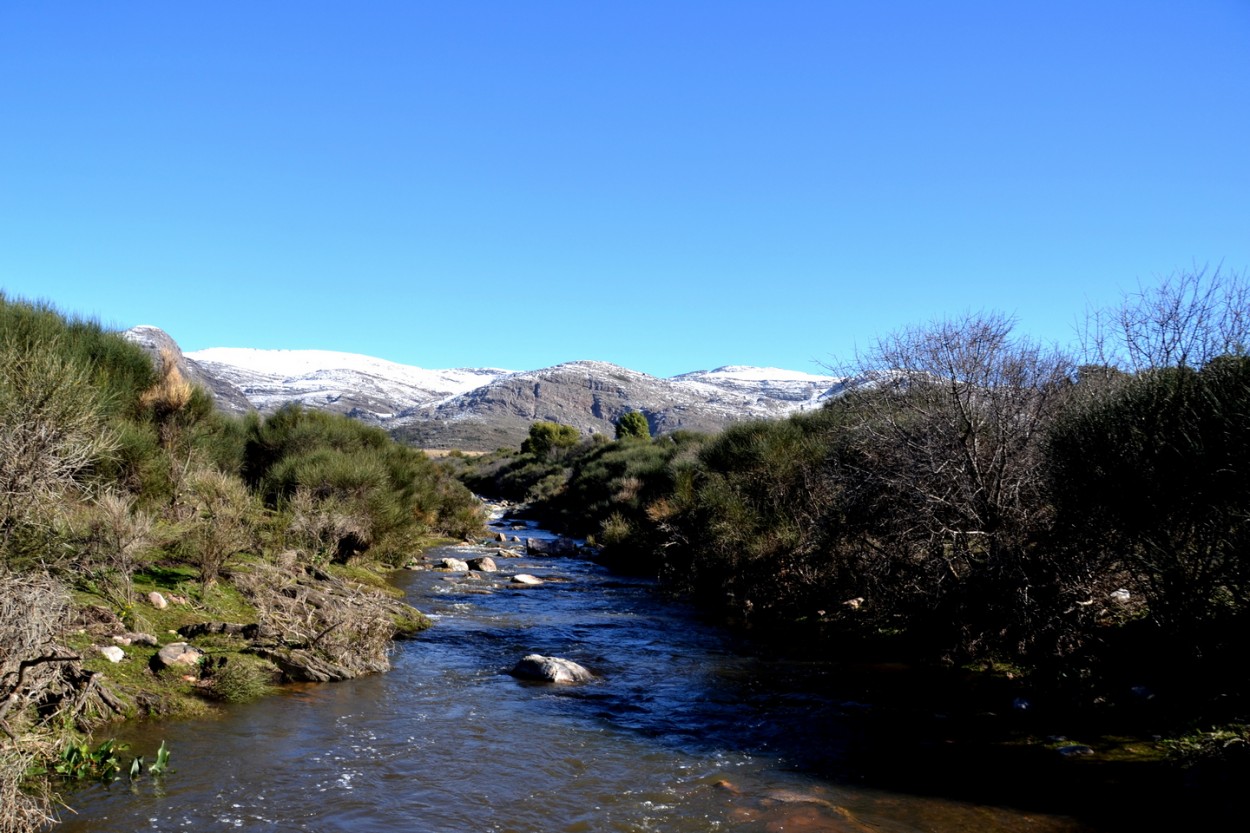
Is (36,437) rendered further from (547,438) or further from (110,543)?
(547,438)

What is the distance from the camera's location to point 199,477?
16.5 m

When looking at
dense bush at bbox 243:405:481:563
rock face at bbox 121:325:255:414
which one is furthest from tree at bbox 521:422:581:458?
dense bush at bbox 243:405:481:563

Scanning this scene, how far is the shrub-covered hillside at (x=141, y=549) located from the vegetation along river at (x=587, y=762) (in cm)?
68

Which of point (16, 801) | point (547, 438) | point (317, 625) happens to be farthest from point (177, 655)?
point (547, 438)

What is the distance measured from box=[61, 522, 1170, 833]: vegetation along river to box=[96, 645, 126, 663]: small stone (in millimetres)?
1214

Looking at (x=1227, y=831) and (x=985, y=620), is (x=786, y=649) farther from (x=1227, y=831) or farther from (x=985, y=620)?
(x=1227, y=831)

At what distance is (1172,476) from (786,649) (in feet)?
26.7

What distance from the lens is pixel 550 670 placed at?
1302 centimetres

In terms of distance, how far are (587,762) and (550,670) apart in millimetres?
3835

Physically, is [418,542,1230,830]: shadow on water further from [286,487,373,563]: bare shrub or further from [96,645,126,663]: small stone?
[96,645,126,663]: small stone

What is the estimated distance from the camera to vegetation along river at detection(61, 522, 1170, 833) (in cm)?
762

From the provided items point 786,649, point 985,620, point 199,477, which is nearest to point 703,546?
point 786,649

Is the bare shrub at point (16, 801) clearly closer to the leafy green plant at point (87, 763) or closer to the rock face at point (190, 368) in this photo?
the leafy green plant at point (87, 763)

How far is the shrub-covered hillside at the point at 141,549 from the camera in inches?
288
